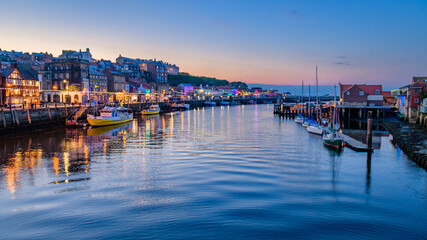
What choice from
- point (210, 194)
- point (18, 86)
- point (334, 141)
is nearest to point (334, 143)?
point (334, 141)

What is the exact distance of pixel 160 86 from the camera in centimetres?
14500

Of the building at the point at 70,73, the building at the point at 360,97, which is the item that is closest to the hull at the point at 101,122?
the building at the point at 70,73

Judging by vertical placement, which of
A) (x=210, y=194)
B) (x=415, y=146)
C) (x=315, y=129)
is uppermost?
(x=315, y=129)

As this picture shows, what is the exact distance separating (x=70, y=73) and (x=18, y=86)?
25.0m

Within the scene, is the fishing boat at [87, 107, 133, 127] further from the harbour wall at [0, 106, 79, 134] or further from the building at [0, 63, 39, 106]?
the building at [0, 63, 39, 106]

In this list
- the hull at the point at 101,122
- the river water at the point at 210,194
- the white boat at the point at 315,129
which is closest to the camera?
the river water at the point at 210,194

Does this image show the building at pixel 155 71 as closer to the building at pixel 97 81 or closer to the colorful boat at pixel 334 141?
the building at pixel 97 81

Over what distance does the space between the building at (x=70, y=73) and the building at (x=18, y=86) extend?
16.2 metres

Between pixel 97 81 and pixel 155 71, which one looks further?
pixel 155 71

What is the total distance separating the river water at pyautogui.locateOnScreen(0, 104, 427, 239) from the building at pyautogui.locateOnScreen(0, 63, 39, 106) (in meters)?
40.5

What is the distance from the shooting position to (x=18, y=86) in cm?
6550

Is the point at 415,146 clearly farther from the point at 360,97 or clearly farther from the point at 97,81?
the point at 97,81

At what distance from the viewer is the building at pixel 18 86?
62.2 meters

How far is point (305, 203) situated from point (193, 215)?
536 centimetres
